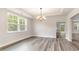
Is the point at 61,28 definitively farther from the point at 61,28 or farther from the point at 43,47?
the point at 43,47

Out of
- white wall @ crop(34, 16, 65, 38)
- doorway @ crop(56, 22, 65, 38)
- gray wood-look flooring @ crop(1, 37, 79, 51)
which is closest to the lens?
gray wood-look flooring @ crop(1, 37, 79, 51)

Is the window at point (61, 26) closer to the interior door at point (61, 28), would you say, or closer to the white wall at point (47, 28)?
the interior door at point (61, 28)

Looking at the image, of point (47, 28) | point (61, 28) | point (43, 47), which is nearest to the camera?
point (43, 47)

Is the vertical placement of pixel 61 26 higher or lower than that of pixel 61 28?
higher

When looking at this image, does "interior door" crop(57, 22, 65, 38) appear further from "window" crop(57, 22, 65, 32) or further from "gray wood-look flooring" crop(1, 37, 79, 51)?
"gray wood-look flooring" crop(1, 37, 79, 51)

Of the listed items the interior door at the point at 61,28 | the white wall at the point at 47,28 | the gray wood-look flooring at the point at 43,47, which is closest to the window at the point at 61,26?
the interior door at the point at 61,28

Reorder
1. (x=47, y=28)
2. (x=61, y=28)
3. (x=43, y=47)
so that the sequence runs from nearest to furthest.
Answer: (x=43, y=47) < (x=61, y=28) < (x=47, y=28)

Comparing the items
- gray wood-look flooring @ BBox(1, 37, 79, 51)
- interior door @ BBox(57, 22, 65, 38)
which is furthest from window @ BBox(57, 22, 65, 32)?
gray wood-look flooring @ BBox(1, 37, 79, 51)

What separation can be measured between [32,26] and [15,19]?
260 centimetres

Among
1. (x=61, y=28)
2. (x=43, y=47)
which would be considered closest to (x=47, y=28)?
(x=61, y=28)

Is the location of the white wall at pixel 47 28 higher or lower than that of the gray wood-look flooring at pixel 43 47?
higher

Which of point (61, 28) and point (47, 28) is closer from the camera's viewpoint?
point (61, 28)
